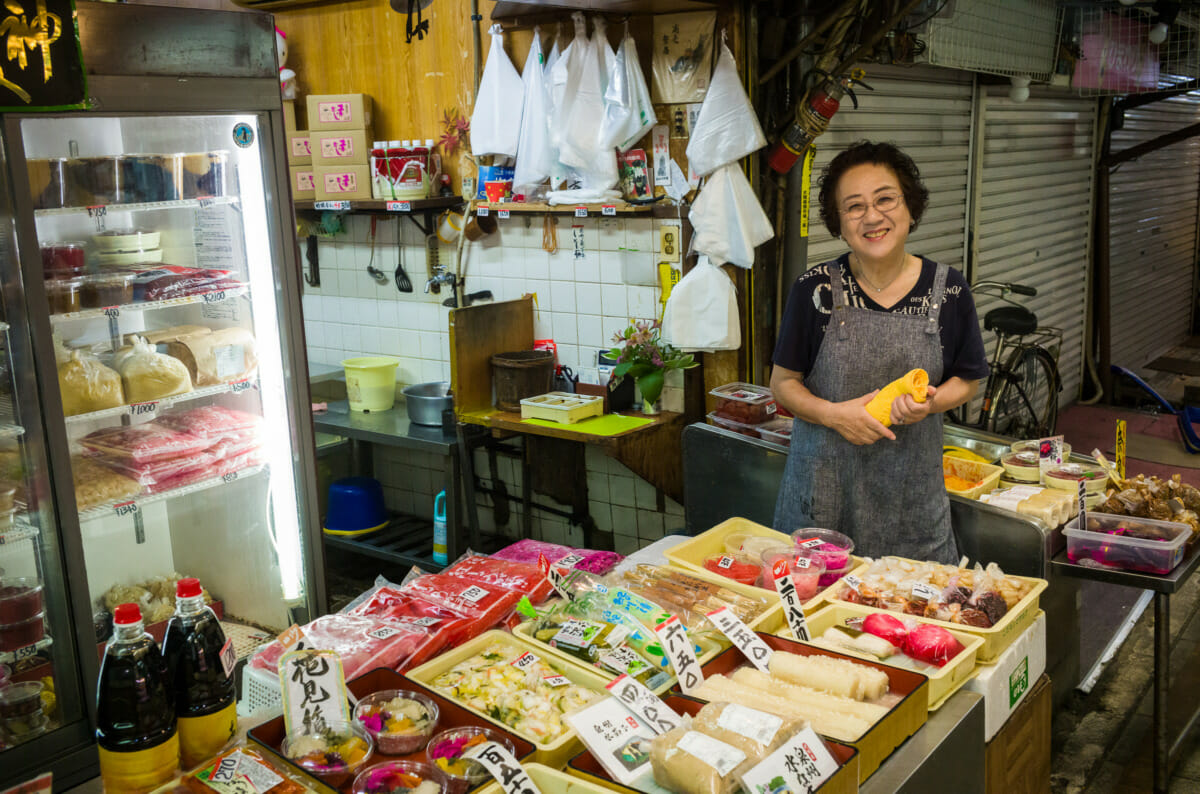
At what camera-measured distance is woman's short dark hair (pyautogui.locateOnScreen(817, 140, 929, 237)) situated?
10.3 ft

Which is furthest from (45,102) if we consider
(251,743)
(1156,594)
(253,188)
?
(1156,594)

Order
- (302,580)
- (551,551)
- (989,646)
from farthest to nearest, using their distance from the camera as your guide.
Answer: (302,580) → (551,551) → (989,646)

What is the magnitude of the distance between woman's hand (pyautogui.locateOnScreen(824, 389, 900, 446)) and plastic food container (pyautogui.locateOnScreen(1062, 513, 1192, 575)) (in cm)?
84

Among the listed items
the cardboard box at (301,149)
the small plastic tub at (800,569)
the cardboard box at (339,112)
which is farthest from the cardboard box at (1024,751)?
the cardboard box at (301,149)

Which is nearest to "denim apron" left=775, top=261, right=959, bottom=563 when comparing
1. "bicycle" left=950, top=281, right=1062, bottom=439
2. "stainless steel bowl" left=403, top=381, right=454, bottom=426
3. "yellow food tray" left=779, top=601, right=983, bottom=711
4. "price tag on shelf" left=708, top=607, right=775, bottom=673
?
"yellow food tray" left=779, top=601, right=983, bottom=711

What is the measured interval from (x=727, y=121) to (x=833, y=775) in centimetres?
374

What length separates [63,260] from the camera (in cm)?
307

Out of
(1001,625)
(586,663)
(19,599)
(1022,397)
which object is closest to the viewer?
(586,663)

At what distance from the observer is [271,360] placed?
3.53m

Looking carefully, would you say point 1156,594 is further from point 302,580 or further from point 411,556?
point 411,556

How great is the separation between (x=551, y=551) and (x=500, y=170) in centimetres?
331

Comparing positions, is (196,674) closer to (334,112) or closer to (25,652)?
(25,652)

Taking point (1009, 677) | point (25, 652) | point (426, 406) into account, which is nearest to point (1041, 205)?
point (426, 406)

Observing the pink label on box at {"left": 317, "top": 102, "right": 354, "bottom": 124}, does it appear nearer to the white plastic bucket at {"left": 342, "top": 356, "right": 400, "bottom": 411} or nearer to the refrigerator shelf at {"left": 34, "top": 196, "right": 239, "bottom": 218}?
the white plastic bucket at {"left": 342, "top": 356, "right": 400, "bottom": 411}
